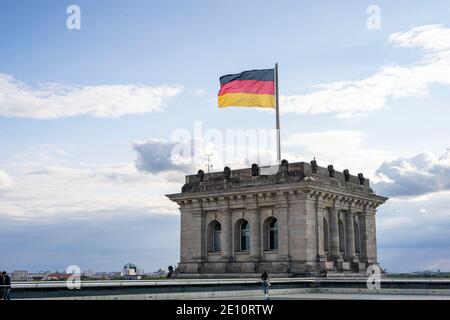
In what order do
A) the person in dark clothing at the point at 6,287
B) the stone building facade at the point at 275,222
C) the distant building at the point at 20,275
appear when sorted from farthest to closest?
the stone building facade at the point at 275,222 → the distant building at the point at 20,275 → the person in dark clothing at the point at 6,287

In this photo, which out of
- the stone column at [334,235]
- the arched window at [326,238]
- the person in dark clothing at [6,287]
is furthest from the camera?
the stone column at [334,235]

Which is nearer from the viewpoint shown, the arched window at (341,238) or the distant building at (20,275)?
the distant building at (20,275)

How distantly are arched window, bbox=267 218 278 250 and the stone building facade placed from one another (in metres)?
0.06

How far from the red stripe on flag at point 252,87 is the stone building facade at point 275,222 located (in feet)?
21.9

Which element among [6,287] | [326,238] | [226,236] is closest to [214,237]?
[226,236]

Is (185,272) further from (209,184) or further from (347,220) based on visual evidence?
(347,220)

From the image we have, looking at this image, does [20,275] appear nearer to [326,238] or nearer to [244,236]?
[244,236]

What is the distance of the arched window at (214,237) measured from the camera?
53.1m

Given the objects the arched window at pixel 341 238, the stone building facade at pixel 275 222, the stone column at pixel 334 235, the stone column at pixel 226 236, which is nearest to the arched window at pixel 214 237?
the stone building facade at pixel 275 222

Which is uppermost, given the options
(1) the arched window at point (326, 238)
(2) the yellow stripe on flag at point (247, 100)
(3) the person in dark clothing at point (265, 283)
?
(2) the yellow stripe on flag at point (247, 100)

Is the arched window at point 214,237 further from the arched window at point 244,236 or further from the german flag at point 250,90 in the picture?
the german flag at point 250,90

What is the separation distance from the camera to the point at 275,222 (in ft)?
163
